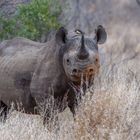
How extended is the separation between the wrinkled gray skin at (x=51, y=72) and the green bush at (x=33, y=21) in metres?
3.49

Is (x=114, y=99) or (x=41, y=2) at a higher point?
(x=41, y=2)

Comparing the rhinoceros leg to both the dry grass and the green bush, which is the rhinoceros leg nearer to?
the dry grass

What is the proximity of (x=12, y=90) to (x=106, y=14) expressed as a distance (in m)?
6.49

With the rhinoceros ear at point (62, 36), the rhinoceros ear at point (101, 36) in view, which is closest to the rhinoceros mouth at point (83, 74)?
the rhinoceros ear at point (62, 36)

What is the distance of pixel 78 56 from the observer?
766 centimetres

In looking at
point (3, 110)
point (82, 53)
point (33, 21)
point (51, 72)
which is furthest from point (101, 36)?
point (33, 21)

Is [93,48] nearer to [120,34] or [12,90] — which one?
[12,90]

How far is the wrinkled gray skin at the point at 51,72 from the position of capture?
7668 mm

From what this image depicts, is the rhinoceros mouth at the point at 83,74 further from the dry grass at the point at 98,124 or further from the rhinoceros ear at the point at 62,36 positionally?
the rhinoceros ear at the point at 62,36

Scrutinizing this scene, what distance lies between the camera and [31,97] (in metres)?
8.31

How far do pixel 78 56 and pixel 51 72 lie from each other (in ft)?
1.85

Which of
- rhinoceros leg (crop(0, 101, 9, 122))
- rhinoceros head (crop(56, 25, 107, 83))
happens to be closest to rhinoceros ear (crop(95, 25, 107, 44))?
rhinoceros head (crop(56, 25, 107, 83))

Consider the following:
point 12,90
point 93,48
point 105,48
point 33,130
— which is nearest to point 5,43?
point 12,90

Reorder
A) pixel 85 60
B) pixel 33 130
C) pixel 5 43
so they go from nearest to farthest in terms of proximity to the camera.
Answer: pixel 33 130
pixel 85 60
pixel 5 43
